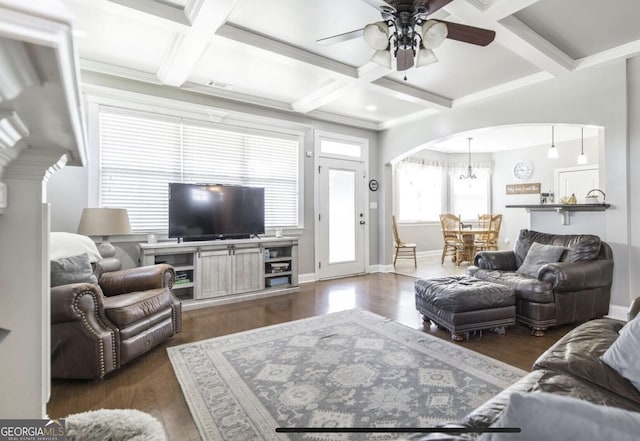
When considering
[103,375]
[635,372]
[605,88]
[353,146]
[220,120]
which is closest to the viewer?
[635,372]

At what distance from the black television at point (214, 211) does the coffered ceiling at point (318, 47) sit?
49.3 inches

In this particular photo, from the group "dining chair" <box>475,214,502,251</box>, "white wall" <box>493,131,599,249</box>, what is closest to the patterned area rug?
"dining chair" <box>475,214,502,251</box>

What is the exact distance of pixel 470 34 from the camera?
2.20 meters

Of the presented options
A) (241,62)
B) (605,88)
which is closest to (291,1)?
(241,62)

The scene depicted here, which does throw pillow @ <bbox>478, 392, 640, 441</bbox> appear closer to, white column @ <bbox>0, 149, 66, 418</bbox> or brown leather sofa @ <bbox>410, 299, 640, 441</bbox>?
brown leather sofa @ <bbox>410, 299, 640, 441</bbox>

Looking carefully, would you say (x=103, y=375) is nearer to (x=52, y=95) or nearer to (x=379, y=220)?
(x=52, y=95)

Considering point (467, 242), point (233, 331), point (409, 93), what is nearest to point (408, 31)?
point (409, 93)

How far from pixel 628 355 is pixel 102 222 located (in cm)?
378

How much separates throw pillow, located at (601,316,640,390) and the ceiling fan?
1914mm

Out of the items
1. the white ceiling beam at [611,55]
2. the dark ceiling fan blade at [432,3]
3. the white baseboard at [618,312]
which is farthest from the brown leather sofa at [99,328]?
the white ceiling beam at [611,55]

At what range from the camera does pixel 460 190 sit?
8.46 meters

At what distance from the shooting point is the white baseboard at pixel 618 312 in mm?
3221

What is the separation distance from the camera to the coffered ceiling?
2.45 m

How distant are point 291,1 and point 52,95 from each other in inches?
89.9
